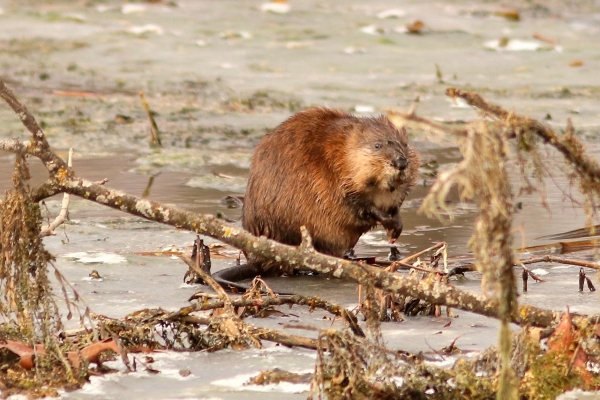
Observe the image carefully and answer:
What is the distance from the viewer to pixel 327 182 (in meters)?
4.89

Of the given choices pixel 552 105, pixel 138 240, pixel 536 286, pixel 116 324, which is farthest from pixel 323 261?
pixel 552 105

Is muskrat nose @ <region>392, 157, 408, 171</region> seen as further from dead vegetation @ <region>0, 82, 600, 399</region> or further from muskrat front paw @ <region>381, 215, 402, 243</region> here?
dead vegetation @ <region>0, 82, 600, 399</region>

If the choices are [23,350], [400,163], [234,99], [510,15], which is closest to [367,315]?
[23,350]

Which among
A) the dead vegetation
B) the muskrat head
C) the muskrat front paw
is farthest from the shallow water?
the muskrat head

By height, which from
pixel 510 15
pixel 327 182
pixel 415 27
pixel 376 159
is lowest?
pixel 327 182

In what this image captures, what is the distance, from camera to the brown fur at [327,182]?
15.8 ft

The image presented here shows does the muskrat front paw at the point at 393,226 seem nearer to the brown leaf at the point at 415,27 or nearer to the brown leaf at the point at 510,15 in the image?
the brown leaf at the point at 415,27

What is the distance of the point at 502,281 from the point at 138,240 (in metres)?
3.06

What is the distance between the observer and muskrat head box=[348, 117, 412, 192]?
4852mm

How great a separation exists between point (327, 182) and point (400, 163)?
1.13ft

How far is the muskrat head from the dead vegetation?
1332 mm

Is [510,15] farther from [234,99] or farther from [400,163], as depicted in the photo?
[400,163]

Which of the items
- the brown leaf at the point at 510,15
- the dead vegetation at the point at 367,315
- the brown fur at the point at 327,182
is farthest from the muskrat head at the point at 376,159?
the brown leaf at the point at 510,15

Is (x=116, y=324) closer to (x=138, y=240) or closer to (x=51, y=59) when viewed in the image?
(x=138, y=240)
